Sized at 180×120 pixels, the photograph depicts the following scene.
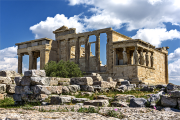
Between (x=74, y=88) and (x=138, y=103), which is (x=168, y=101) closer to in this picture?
(x=138, y=103)

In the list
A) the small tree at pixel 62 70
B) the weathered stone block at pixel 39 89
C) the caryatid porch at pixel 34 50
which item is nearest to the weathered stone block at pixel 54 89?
the weathered stone block at pixel 39 89

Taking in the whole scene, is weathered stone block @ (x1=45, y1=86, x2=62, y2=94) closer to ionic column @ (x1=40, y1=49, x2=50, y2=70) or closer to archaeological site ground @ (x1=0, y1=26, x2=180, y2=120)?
archaeological site ground @ (x1=0, y1=26, x2=180, y2=120)

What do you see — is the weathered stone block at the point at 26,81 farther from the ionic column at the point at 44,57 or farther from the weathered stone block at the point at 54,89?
the ionic column at the point at 44,57

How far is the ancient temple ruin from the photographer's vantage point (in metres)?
23.3

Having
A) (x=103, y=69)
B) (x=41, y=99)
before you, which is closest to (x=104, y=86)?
(x=41, y=99)

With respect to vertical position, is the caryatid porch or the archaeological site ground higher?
the caryatid porch

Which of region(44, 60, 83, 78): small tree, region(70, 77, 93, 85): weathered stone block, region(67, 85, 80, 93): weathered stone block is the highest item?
region(44, 60, 83, 78): small tree

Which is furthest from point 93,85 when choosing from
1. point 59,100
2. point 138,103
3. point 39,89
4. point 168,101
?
point 168,101

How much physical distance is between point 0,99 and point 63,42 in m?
19.9

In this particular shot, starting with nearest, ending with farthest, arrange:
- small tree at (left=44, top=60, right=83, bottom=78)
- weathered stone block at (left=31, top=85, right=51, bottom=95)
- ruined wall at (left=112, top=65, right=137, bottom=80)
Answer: weathered stone block at (left=31, top=85, right=51, bottom=95) < small tree at (left=44, top=60, right=83, bottom=78) < ruined wall at (left=112, top=65, right=137, bottom=80)

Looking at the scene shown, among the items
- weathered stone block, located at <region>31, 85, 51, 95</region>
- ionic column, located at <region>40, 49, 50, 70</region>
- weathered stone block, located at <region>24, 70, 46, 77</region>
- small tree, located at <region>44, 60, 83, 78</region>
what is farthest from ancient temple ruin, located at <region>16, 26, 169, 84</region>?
weathered stone block, located at <region>31, 85, 51, 95</region>

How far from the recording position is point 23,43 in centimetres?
3127

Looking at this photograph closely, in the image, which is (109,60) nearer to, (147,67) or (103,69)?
(103,69)

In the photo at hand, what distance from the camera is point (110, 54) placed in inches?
980
